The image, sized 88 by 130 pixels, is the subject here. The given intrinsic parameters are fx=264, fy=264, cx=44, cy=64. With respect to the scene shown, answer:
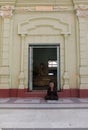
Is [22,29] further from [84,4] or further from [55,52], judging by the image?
[84,4]

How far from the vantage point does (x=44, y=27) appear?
11852 mm

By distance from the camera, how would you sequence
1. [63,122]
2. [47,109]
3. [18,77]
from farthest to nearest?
[18,77], [47,109], [63,122]

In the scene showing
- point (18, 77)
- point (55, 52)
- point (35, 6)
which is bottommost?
point (18, 77)

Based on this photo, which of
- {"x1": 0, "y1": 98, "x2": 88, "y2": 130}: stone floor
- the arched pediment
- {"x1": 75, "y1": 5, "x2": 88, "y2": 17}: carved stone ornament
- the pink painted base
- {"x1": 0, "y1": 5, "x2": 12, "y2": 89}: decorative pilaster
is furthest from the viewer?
the arched pediment

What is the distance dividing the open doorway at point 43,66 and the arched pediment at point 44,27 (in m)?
0.64

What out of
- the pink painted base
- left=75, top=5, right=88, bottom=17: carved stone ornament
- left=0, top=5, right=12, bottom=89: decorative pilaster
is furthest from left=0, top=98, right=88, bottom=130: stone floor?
left=75, top=5, right=88, bottom=17: carved stone ornament

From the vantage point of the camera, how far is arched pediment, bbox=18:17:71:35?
11.8 metres

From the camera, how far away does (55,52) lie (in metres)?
11.9

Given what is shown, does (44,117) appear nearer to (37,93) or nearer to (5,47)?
(37,93)

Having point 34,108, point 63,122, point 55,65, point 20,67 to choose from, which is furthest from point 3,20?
point 63,122

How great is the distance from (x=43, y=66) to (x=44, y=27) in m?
1.78

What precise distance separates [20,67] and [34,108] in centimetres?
347

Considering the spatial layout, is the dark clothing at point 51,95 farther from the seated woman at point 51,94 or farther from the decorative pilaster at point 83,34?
the decorative pilaster at point 83,34

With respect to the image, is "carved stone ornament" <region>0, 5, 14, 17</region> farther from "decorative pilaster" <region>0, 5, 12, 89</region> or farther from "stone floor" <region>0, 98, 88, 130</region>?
"stone floor" <region>0, 98, 88, 130</region>
